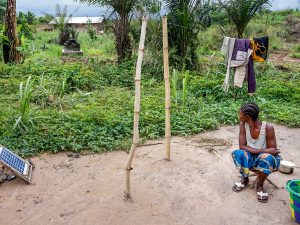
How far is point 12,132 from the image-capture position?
14.4 ft

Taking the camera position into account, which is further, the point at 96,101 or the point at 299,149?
the point at 96,101

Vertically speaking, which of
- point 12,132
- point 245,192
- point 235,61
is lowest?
point 245,192

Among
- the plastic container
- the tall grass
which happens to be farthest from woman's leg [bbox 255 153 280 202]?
the tall grass

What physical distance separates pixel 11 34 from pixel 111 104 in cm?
469

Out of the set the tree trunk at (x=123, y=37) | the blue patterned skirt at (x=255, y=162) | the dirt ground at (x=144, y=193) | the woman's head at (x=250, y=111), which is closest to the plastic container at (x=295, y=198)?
the dirt ground at (x=144, y=193)

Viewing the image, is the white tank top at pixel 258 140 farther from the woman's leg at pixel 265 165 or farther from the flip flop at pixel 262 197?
the flip flop at pixel 262 197

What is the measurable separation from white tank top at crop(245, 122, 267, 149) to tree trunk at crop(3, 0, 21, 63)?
7.44 m

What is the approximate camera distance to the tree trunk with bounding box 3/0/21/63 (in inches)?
352

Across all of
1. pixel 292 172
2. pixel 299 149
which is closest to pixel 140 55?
pixel 292 172

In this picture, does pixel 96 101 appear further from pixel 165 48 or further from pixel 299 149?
pixel 299 149

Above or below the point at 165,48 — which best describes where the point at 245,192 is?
below

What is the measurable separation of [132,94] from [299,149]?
3.18 m

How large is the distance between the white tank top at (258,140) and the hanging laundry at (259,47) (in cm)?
289

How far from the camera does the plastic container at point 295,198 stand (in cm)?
274
